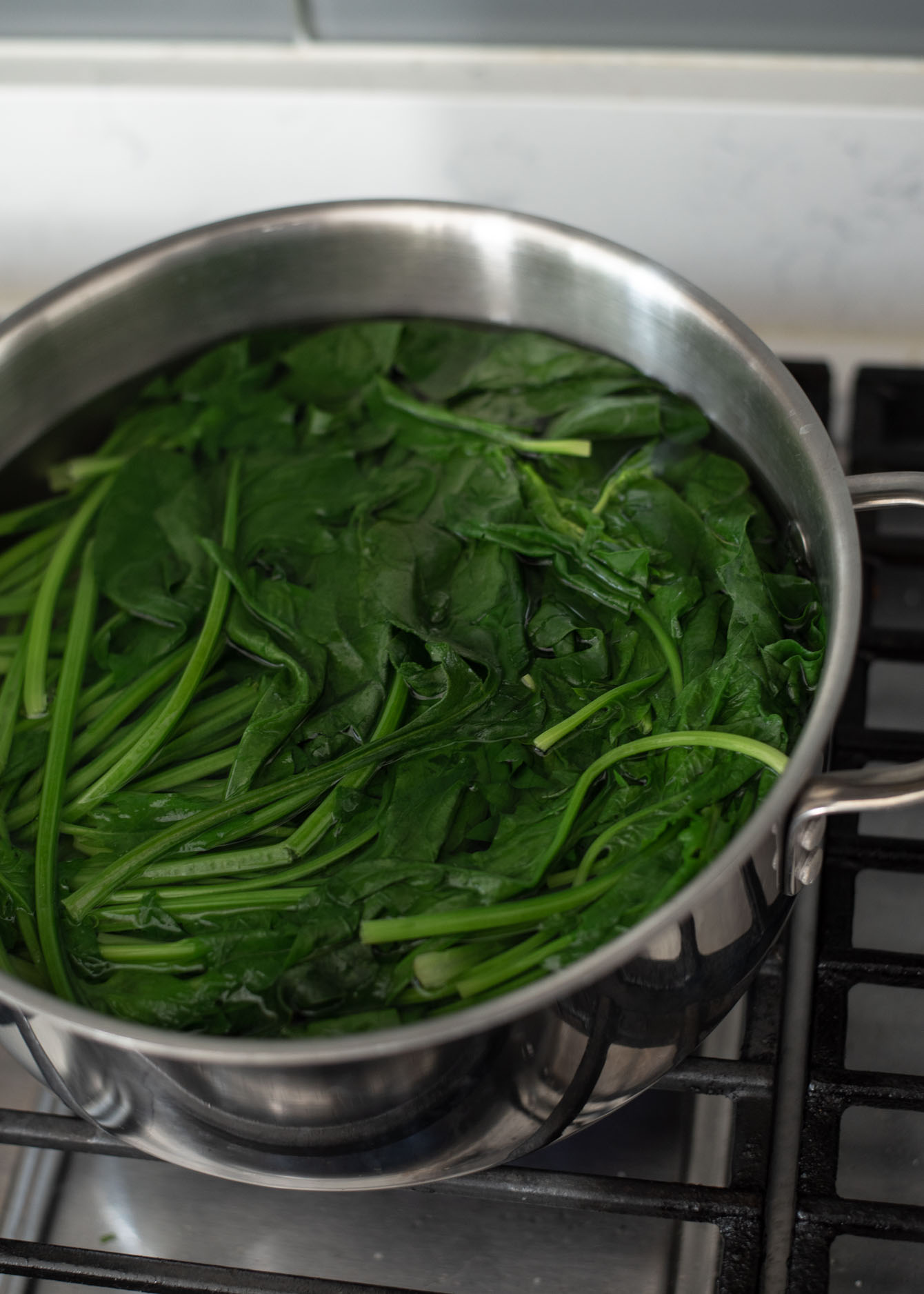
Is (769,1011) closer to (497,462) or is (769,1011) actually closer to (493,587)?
(493,587)

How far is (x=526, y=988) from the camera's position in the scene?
2.10 ft

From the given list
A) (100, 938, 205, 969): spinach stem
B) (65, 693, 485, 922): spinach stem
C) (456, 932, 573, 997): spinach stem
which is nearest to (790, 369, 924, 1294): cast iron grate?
(456, 932, 573, 997): spinach stem

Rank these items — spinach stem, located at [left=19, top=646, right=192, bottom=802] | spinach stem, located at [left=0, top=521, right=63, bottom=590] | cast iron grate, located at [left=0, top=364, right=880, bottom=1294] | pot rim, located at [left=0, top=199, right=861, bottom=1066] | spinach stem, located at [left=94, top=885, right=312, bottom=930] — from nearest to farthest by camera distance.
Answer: pot rim, located at [left=0, top=199, right=861, bottom=1066] → cast iron grate, located at [left=0, top=364, right=880, bottom=1294] → spinach stem, located at [left=94, top=885, right=312, bottom=930] → spinach stem, located at [left=19, top=646, right=192, bottom=802] → spinach stem, located at [left=0, top=521, right=63, bottom=590]

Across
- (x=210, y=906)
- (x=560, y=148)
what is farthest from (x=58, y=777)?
(x=560, y=148)

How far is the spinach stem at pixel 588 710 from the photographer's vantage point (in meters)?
0.92

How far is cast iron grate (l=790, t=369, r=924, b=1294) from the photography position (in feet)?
2.55

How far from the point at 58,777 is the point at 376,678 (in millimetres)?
270

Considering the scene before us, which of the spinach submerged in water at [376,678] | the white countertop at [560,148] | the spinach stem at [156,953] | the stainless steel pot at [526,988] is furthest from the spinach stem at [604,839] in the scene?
the white countertop at [560,148]

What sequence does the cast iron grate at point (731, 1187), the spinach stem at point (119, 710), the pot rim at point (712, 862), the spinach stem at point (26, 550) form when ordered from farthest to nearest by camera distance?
the spinach stem at point (26, 550), the spinach stem at point (119, 710), the cast iron grate at point (731, 1187), the pot rim at point (712, 862)

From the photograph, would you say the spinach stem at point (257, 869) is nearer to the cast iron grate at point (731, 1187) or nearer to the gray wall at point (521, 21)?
the cast iron grate at point (731, 1187)

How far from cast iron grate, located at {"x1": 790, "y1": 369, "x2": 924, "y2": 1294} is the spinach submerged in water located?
0.43 feet

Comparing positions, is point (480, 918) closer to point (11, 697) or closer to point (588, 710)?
point (588, 710)

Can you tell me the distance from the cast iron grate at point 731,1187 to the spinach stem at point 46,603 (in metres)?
0.35

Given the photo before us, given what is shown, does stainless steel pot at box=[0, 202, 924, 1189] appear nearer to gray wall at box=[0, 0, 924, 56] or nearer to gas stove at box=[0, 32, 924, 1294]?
gas stove at box=[0, 32, 924, 1294]
